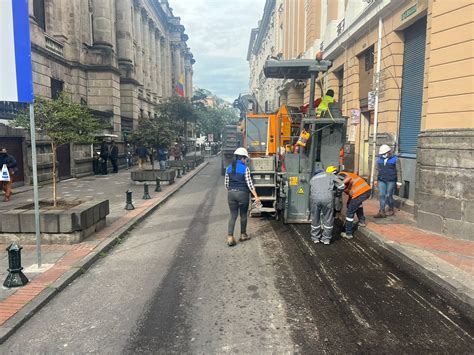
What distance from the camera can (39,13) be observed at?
18734mm

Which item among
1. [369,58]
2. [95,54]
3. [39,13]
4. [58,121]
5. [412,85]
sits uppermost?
[39,13]

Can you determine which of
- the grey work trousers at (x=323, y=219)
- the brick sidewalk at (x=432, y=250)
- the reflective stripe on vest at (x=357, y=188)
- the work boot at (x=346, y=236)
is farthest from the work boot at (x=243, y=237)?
the brick sidewalk at (x=432, y=250)

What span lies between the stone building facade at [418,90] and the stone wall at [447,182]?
18 mm

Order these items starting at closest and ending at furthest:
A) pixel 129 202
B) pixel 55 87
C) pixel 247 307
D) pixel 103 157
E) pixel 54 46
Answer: pixel 247 307 < pixel 129 202 < pixel 54 46 < pixel 55 87 < pixel 103 157

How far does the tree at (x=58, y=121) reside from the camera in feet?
25.8

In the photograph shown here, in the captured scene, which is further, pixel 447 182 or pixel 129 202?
pixel 129 202

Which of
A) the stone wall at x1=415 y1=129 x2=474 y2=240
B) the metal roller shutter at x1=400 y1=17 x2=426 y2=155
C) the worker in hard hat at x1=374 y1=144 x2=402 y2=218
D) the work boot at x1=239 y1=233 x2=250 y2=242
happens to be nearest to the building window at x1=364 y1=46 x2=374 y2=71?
the metal roller shutter at x1=400 y1=17 x2=426 y2=155

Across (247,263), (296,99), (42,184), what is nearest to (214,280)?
(247,263)

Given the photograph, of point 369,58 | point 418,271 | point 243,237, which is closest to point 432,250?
point 418,271

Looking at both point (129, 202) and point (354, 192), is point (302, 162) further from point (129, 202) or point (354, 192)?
point (129, 202)

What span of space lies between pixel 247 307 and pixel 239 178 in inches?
118

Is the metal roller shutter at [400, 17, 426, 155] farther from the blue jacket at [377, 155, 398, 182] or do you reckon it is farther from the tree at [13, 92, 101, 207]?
the tree at [13, 92, 101, 207]

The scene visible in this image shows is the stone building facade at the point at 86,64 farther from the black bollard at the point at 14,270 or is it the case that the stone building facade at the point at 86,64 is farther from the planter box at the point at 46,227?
the black bollard at the point at 14,270

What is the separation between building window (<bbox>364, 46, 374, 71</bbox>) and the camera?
13514 millimetres
